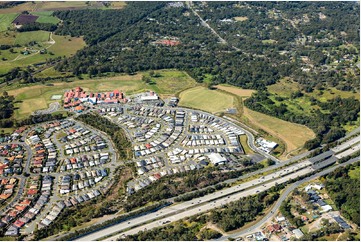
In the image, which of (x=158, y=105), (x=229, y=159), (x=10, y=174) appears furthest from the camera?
(x=158, y=105)

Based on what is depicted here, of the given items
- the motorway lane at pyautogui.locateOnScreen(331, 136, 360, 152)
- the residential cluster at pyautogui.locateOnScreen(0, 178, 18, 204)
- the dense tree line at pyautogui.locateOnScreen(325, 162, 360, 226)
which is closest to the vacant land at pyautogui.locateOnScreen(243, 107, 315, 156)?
the motorway lane at pyautogui.locateOnScreen(331, 136, 360, 152)

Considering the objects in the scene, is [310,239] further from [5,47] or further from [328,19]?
[328,19]

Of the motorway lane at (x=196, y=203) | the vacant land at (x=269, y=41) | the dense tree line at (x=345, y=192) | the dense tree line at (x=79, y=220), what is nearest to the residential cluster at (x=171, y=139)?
the dense tree line at (x=79, y=220)

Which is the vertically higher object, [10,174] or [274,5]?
[274,5]

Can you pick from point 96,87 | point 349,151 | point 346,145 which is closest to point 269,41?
point 96,87

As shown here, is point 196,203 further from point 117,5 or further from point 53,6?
point 53,6

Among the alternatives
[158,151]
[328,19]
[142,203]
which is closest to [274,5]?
[328,19]

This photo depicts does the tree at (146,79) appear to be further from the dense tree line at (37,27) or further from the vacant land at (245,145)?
the dense tree line at (37,27)

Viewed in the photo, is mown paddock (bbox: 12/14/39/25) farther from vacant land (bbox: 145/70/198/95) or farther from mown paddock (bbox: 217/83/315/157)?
mown paddock (bbox: 217/83/315/157)
